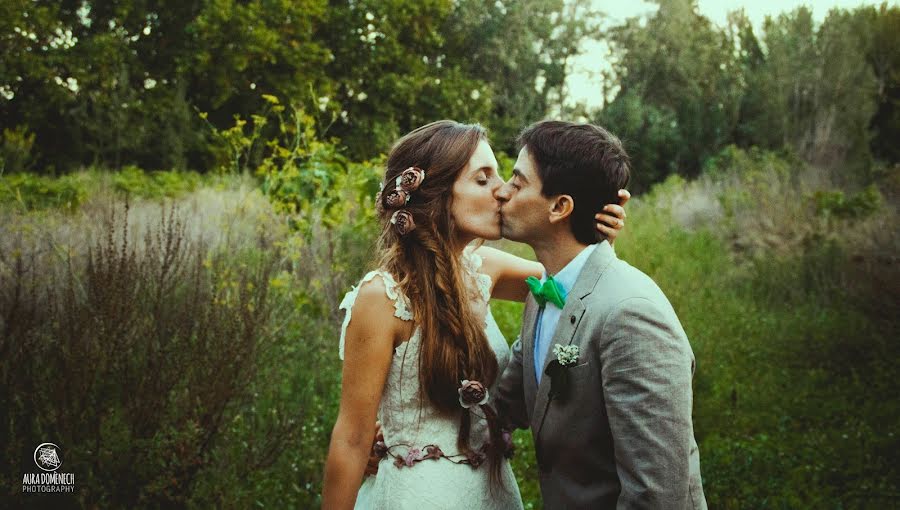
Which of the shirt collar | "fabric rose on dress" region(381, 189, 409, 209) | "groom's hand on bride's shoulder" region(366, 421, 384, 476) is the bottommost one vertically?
"groom's hand on bride's shoulder" region(366, 421, 384, 476)

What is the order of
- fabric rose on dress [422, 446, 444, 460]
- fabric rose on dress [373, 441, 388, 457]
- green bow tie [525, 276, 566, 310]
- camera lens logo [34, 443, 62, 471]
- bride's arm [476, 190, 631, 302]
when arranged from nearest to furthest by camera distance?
green bow tie [525, 276, 566, 310], fabric rose on dress [422, 446, 444, 460], fabric rose on dress [373, 441, 388, 457], bride's arm [476, 190, 631, 302], camera lens logo [34, 443, 62, 471]

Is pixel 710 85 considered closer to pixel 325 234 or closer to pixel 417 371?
pixel 325 234

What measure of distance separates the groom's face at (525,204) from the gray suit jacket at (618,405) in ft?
0.81

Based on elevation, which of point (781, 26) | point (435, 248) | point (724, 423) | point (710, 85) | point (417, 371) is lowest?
point (724, 423)

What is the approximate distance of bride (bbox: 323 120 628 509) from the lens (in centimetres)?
235

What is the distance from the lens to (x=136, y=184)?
1181 cm

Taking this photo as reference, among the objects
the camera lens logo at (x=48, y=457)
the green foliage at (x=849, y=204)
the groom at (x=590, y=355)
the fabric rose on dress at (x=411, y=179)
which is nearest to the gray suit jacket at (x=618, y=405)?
the groom at (x=590, y=355)

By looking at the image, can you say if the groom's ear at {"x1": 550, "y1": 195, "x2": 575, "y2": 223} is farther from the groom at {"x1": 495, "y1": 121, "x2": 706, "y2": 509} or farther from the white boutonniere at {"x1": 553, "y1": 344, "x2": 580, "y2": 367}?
the white boutonniere at {"x1": 553, "y1": 344, "x2": 580, "y2": 367}

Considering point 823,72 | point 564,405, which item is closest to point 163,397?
point 564,405

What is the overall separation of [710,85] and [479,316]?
1088 inches

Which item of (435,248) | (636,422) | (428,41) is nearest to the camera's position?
(636,422)

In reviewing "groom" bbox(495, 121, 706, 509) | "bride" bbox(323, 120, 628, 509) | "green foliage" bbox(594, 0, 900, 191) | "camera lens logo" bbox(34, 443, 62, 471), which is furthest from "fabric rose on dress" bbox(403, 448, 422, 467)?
"green foliage" bbox(594, 0, 900, 191)

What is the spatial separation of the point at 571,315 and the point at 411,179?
880 millimetres

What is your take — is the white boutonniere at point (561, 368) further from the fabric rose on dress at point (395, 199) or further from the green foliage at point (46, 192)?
the green foliage at point (46, 192)
